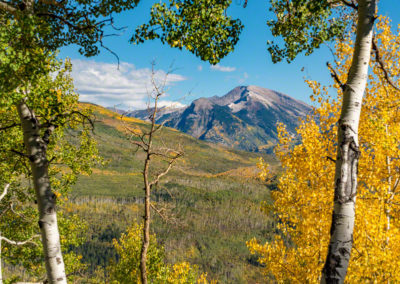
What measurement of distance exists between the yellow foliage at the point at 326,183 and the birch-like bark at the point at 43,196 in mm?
8024

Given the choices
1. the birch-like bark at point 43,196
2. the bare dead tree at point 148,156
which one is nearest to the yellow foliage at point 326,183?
the bare dead tree at point 148,156

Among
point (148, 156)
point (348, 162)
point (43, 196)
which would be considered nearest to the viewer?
point (348, 162)

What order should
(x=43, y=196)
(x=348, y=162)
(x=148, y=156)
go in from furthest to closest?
1. (x=148, y=156)
2. (x=43, y=196)
3. (x=348, y=162)

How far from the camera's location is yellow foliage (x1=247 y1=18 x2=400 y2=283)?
857 cm

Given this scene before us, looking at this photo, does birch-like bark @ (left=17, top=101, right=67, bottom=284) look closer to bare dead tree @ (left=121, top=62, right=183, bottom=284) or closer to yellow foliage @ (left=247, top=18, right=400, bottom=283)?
bare dead tree @ (left=121, top=62, right=183, bottom=284)

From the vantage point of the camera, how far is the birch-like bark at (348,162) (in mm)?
3564

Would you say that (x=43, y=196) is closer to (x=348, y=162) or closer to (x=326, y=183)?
(x=348, y=162)

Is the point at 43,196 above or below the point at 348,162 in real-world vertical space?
below

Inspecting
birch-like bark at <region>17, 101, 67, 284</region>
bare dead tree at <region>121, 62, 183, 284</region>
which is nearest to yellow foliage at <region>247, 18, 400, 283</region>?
bare dead tree at <region>121, 62, 183, 284</region>

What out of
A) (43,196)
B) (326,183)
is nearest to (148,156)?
(43,196)

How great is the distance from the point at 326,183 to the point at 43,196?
32.9ft

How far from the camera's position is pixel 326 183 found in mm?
10531

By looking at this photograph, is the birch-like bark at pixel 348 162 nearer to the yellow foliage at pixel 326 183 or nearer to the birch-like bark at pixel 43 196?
the birch-like bark at pixel 43 196

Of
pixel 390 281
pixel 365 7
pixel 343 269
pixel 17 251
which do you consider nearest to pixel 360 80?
pixel 365 7
